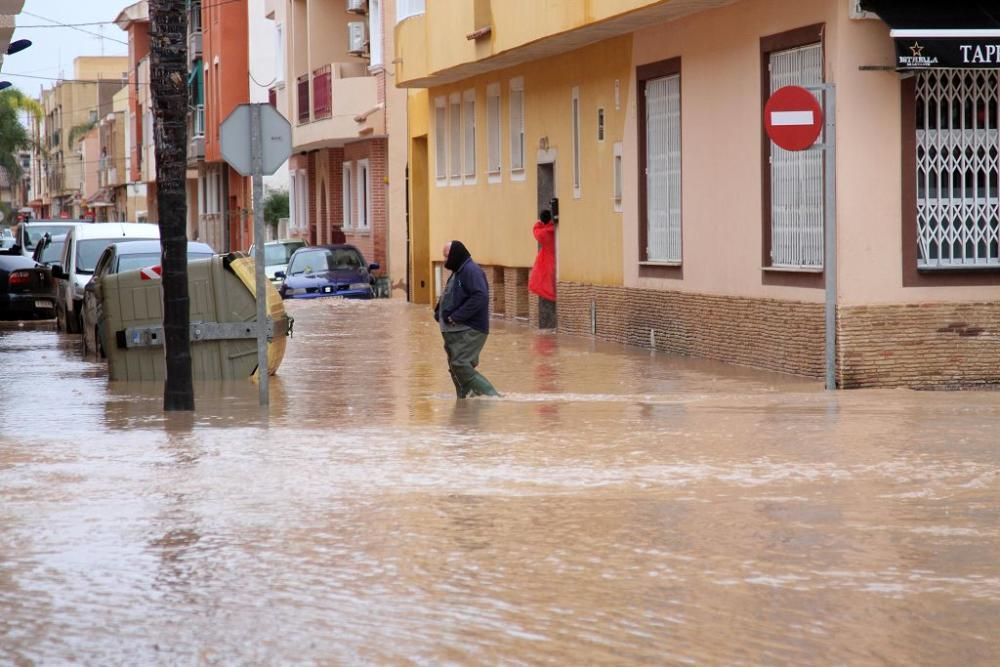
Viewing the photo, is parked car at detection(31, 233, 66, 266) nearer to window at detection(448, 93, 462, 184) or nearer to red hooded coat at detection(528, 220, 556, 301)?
window at detection(448, 93, 462, 184)

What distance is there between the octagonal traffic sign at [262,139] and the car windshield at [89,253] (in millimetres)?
12909

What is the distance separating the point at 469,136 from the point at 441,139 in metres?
2.17

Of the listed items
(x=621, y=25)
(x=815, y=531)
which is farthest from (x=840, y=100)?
(x=815, y=531)

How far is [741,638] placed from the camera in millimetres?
7023

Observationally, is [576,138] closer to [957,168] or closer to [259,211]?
[957,168]

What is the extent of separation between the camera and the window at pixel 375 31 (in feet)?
135

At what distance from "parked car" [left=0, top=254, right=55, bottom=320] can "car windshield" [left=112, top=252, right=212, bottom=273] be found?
8.65 metres

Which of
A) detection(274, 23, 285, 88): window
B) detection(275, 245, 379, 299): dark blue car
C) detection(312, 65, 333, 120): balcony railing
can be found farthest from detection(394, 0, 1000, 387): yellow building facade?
detection(274, 23, 285, 88): window

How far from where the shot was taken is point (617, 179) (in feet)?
81.9

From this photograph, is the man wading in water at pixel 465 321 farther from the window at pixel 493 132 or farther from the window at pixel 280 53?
the window at pixel 280 53

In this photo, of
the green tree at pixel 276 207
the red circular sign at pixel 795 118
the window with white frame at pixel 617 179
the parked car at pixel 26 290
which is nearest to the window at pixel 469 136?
the parked car at pixel 26 290

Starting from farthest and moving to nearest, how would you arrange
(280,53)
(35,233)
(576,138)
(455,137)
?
1. (280,53)
2. (35,233)
3. (455,137)
4. (576,138)

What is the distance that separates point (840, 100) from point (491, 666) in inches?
457

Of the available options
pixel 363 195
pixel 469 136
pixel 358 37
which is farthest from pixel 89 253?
pixel 363 195
